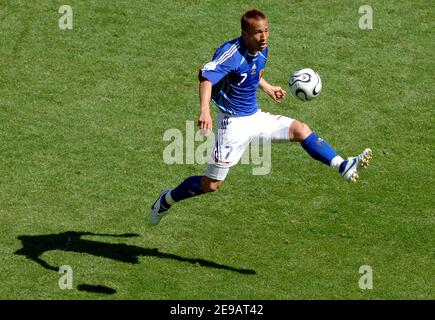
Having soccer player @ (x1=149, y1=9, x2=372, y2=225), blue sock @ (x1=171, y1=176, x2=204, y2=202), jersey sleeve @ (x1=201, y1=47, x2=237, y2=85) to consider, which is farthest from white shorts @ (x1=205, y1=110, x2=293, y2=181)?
jersey sleeve @ (x1=201, y1=47, x2=237, y2=85)

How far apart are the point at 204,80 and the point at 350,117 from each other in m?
5.34

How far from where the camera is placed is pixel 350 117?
55.0 feet

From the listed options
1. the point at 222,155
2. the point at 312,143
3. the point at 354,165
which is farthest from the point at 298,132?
the point at 222,155

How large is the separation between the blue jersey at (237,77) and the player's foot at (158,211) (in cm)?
162

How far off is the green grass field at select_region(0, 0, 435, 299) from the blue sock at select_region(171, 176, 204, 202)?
69cm

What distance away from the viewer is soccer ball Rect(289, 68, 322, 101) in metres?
13.0

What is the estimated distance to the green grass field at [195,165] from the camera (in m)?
12.5

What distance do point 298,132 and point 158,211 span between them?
7.62 feet

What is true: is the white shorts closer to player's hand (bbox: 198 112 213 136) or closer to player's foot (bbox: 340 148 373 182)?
player's foot (bbox: 340 148 373 182)

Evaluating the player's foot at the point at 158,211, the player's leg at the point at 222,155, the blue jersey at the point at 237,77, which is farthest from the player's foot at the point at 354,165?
the player's foot at the point at 158,211

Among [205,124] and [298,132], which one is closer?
[205,124]

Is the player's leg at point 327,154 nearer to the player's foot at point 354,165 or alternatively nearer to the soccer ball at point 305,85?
the player's foot at point 354,165

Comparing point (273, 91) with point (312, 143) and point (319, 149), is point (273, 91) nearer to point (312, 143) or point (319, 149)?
point (312, 143)

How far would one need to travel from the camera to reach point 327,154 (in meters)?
12.4
